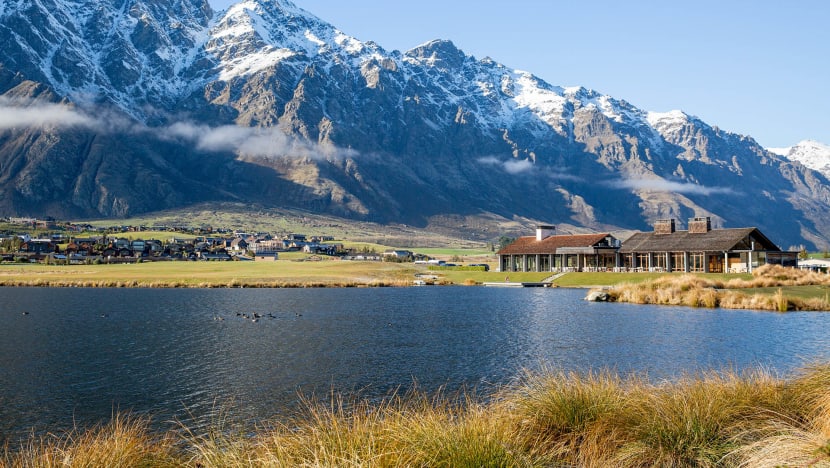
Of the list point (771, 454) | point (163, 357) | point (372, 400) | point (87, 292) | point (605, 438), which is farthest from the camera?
point (87, 292)

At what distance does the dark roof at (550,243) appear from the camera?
105625mm

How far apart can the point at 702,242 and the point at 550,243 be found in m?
24.2

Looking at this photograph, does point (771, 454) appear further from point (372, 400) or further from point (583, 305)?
point (583, 305)

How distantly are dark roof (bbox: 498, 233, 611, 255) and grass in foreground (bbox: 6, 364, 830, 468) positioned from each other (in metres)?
89.9

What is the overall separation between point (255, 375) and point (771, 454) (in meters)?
22.5

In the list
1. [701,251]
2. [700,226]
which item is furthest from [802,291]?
[700,226]

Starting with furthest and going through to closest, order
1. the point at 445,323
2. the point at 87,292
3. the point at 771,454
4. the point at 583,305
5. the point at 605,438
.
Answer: the point at 87,292 → the point at 583,305 → the point at 445,323 → the point at 605,438 → the point at 771,454

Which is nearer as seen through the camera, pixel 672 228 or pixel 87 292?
pixel 87 292

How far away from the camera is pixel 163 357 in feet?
116

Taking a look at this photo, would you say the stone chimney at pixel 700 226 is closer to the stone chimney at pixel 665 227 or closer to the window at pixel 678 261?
the stone chimney at pixel 665 227

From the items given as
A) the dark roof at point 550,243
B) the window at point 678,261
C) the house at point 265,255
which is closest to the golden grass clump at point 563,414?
the window at point 678,261

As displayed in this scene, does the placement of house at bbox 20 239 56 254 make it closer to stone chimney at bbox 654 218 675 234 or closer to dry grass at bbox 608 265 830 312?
stone chimney at bbox 654 218 675 234

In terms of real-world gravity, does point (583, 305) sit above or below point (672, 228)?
below

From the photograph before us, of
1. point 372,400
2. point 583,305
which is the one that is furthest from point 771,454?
point 583,305
